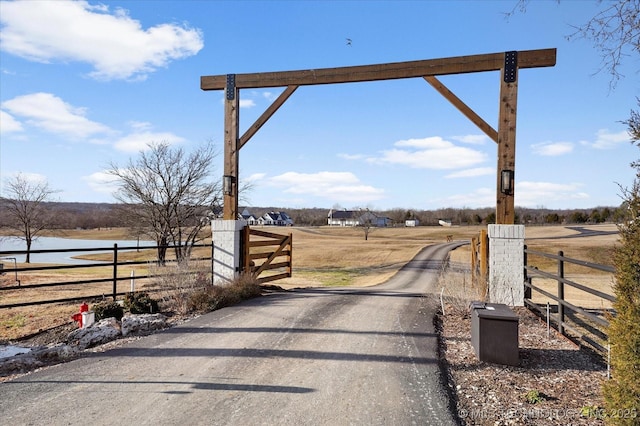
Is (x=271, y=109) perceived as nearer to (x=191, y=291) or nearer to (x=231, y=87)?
(x=231, y=87)

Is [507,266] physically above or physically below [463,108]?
below

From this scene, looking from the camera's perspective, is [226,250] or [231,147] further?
[231,147]

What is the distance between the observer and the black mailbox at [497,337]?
475cm

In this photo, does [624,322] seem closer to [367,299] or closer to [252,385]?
[252,385]

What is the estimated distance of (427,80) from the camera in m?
8.96

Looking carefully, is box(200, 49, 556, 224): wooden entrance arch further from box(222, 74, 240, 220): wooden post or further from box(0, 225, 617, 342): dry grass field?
box(0, 225, 617, 342): dry grass field

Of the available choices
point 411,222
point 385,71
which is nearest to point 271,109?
point 385,71

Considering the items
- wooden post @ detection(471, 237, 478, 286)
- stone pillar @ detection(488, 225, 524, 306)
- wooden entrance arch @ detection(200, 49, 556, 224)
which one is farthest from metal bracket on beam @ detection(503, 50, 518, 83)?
wooden post @ detection(471, 237, 478, 286)

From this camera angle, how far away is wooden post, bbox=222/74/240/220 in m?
Answer: 9.91

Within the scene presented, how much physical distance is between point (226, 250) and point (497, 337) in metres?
6.64

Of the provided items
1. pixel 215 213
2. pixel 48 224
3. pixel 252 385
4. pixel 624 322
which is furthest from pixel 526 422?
pixel 48 224

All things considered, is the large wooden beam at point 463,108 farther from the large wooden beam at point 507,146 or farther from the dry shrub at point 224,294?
the dry shrub at point 224,294

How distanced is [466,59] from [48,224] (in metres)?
37.6

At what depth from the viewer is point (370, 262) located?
116 ft
